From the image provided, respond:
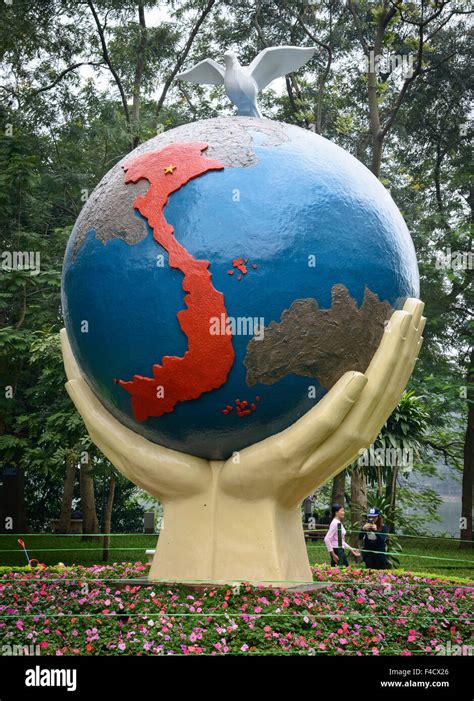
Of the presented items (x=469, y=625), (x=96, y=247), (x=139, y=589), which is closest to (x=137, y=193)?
(x=96, y=247)

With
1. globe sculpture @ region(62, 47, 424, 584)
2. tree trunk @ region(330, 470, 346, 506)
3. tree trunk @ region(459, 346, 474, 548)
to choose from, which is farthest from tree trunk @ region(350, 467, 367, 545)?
globe sculpture @ region(62, 47, 424, 584)

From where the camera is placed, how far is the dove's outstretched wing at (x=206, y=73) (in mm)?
9641

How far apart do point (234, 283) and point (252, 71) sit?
3070 millimetres

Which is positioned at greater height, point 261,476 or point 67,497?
point 261,476

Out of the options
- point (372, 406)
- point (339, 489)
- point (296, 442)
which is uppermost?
point (372, 406)

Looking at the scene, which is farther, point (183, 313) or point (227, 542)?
point (227, 542)

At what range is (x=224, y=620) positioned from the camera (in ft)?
23.8

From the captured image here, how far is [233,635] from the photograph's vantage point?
703cm

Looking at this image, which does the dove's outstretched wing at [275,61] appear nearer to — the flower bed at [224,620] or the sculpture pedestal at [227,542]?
the sculpture pedestal at [227,542]

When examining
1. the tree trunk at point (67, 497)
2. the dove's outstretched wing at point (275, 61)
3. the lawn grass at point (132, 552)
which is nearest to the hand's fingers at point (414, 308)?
the dove's outstretched wing at point (275, 61)

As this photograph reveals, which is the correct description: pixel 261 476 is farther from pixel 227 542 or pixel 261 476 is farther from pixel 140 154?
pixel 140 154

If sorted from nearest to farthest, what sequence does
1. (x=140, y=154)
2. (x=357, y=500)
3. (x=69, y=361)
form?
(x=140, y=154) < (x=69, y=361) < (x=357, y=500)

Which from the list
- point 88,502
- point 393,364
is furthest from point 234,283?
point 88,502

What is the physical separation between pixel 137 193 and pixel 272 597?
151 inches
